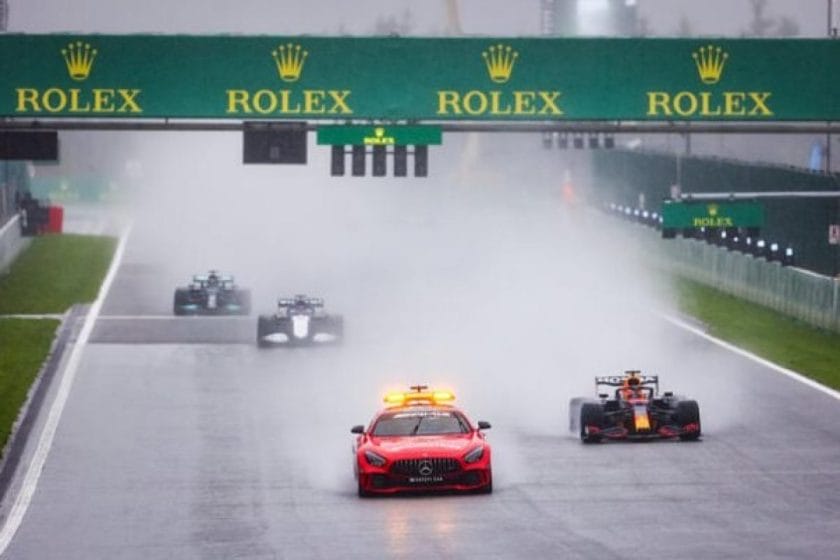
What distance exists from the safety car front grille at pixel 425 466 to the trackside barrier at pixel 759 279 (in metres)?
27.5

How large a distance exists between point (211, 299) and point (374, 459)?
102ft

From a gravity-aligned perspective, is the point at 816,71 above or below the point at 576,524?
above

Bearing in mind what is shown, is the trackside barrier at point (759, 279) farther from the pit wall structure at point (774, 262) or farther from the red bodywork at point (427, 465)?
the red bodywork at point (427, 465)

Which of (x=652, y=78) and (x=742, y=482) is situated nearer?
(x=742, y=482)

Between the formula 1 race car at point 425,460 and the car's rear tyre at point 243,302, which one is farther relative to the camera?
the car's rear tyre at point 243,302

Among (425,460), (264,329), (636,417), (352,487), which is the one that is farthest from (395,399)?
(264,329)

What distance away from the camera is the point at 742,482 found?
111ft

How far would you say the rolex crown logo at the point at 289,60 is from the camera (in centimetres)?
4475

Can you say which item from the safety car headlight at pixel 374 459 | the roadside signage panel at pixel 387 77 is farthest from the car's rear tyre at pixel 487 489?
the roadside signage panel at pixel 387 77

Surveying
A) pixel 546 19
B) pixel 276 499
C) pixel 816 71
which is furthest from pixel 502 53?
pixel 546 19

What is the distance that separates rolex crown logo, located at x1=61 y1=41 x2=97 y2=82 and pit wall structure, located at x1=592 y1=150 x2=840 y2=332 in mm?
21570

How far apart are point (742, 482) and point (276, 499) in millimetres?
6516

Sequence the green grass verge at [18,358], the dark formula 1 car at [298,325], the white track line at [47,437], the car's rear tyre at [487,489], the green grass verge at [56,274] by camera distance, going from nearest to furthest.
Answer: the white track line at [47,437] < the car's rear tyre at [487,489] < the green grass verge at [18,358] < the dark formula 1 car at [298,325] < the green grass verge at [56,274]

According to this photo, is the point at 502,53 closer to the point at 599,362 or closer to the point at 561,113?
the point at 561,113
